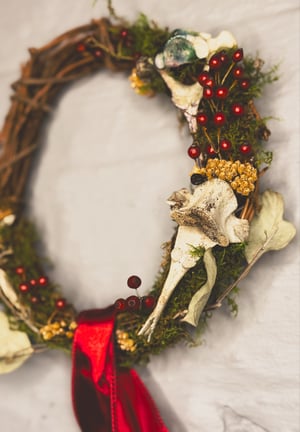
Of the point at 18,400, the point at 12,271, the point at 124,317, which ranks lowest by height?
the point at 18,400

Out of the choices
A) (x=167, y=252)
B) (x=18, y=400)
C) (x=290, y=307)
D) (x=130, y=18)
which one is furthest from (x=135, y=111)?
(x=18, y=400)

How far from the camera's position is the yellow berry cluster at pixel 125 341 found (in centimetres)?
86

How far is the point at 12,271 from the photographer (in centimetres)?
99

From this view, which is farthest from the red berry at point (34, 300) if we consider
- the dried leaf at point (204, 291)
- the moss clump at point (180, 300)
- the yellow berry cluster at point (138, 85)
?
the yellow berry cluster at point (138, 85)

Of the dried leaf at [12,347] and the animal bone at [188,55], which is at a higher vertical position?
the animal bone at [188,55]

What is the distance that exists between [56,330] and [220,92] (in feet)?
1.55

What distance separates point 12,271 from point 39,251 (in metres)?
0.10

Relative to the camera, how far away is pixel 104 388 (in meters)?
0.89

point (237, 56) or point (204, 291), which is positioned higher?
point (237, 56)

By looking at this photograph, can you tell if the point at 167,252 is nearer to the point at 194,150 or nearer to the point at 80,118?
the point at 194,150

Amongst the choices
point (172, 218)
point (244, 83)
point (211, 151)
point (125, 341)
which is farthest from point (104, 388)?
point (244, 83)

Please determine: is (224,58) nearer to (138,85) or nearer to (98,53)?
(138,85)

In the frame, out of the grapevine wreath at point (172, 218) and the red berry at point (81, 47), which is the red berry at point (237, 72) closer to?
the grapevine wreath at point (172, 218)

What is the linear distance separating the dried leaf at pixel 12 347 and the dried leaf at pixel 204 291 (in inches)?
12.8
